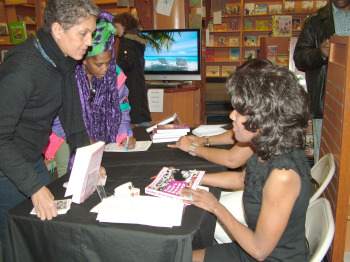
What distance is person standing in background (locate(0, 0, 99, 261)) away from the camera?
1133mm

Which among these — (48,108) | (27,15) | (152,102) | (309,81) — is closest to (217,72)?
(27,15)

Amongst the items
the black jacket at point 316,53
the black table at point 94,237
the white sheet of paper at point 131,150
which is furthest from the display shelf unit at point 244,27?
the black table at point 94,237

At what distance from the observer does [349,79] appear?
1581 millimetres

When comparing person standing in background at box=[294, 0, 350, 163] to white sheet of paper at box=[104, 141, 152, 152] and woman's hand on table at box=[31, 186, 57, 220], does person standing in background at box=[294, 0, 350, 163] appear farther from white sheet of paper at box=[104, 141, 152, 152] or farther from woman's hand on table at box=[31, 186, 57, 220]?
woman's hand on table at box=[31, 186, 57, 220]

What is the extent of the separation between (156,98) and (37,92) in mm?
2787

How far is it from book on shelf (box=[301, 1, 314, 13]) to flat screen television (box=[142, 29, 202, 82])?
5854mm

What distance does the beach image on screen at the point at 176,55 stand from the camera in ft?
13.3

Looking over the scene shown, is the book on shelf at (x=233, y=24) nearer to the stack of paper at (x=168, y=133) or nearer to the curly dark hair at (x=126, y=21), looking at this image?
the curly dark hair at (x=126, y=21)

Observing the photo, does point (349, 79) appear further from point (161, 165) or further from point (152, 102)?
point (152, 102)

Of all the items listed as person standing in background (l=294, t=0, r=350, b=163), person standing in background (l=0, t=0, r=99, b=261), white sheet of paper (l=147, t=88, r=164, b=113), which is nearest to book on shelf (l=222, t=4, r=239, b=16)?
white sheet of paper (l=147, t=88, r=164, b=113)

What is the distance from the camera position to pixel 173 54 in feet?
13.6

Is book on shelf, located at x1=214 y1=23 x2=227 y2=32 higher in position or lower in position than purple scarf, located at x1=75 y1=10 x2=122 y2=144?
higher

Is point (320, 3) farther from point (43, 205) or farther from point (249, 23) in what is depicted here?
point (43, 205)

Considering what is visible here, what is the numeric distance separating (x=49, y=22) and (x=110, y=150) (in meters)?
0.86
